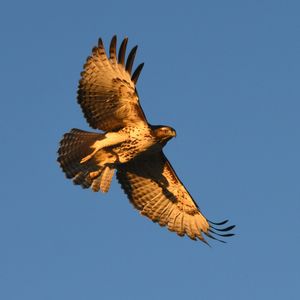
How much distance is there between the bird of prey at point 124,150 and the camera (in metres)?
18.8

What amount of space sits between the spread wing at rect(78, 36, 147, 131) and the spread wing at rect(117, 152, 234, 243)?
200cm

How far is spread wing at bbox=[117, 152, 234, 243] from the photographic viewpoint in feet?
68.6

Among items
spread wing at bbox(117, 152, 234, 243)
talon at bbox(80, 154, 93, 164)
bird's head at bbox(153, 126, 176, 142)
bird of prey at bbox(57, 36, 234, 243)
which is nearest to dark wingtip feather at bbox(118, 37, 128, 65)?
bird of prey at bbox(57, 36, 234, 243)

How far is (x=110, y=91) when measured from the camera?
18.9m

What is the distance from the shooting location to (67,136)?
19734mm

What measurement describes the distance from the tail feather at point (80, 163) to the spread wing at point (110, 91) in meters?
0.48

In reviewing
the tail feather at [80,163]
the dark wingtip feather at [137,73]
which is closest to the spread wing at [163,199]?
the tail feather at [80,163]

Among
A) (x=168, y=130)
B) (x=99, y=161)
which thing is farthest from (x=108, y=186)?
(x=168, y=130)

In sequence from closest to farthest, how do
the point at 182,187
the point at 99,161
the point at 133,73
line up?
the point at 133,73, the point at 99,161, the point at 182,187

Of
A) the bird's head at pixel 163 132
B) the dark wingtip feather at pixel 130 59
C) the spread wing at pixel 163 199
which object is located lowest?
the spread wing at pixel 163 199

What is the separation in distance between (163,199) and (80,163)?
2224 mm

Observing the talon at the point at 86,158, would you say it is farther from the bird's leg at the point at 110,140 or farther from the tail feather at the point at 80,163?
the bird's leg at the point at 110,140

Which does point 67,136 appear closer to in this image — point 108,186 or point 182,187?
point 108,186

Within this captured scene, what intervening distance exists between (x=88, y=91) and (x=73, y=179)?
2.07 metres
